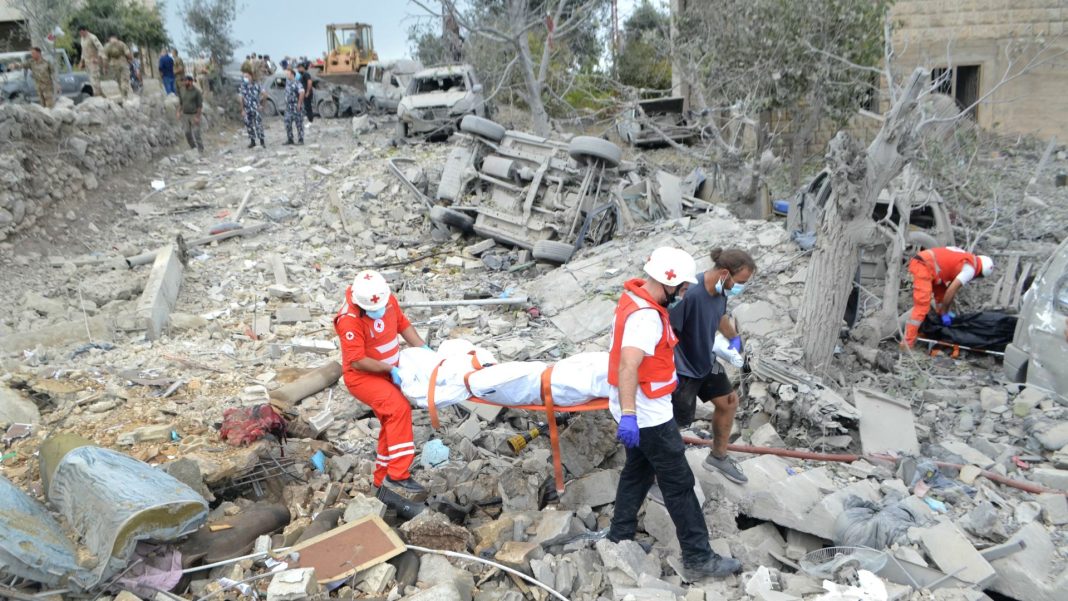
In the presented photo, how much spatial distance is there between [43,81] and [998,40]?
1813 cm

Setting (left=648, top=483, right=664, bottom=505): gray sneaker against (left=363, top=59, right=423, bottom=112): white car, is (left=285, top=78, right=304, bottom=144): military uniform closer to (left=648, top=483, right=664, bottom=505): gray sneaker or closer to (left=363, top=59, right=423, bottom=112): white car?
(left=363, top=59, right=423, bottom=112): white car

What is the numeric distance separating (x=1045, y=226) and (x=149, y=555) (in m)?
10.9

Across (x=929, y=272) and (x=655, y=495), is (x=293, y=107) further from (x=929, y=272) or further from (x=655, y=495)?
(x=655, y=495)

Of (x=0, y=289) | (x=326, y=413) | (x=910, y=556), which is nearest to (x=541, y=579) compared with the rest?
(x=910, y=556)

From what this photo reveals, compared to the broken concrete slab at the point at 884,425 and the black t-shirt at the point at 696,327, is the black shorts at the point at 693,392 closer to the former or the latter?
the black t-shirt at the point at 696,327

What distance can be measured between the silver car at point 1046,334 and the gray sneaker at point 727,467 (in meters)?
3.06

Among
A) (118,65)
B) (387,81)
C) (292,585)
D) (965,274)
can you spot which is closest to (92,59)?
(118,65)

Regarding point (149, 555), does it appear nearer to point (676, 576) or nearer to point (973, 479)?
point (676, 576)

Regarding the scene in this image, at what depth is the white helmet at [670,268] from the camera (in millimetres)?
3695

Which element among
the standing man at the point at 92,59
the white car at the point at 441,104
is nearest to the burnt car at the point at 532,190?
the white car at the point at 441,104

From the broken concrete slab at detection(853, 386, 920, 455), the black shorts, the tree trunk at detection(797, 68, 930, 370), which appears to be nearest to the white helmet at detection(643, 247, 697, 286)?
the black shorts

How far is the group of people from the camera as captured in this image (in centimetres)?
370

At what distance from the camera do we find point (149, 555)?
375cm

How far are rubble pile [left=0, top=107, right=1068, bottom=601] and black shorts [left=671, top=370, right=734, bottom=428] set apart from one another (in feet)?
1.32
